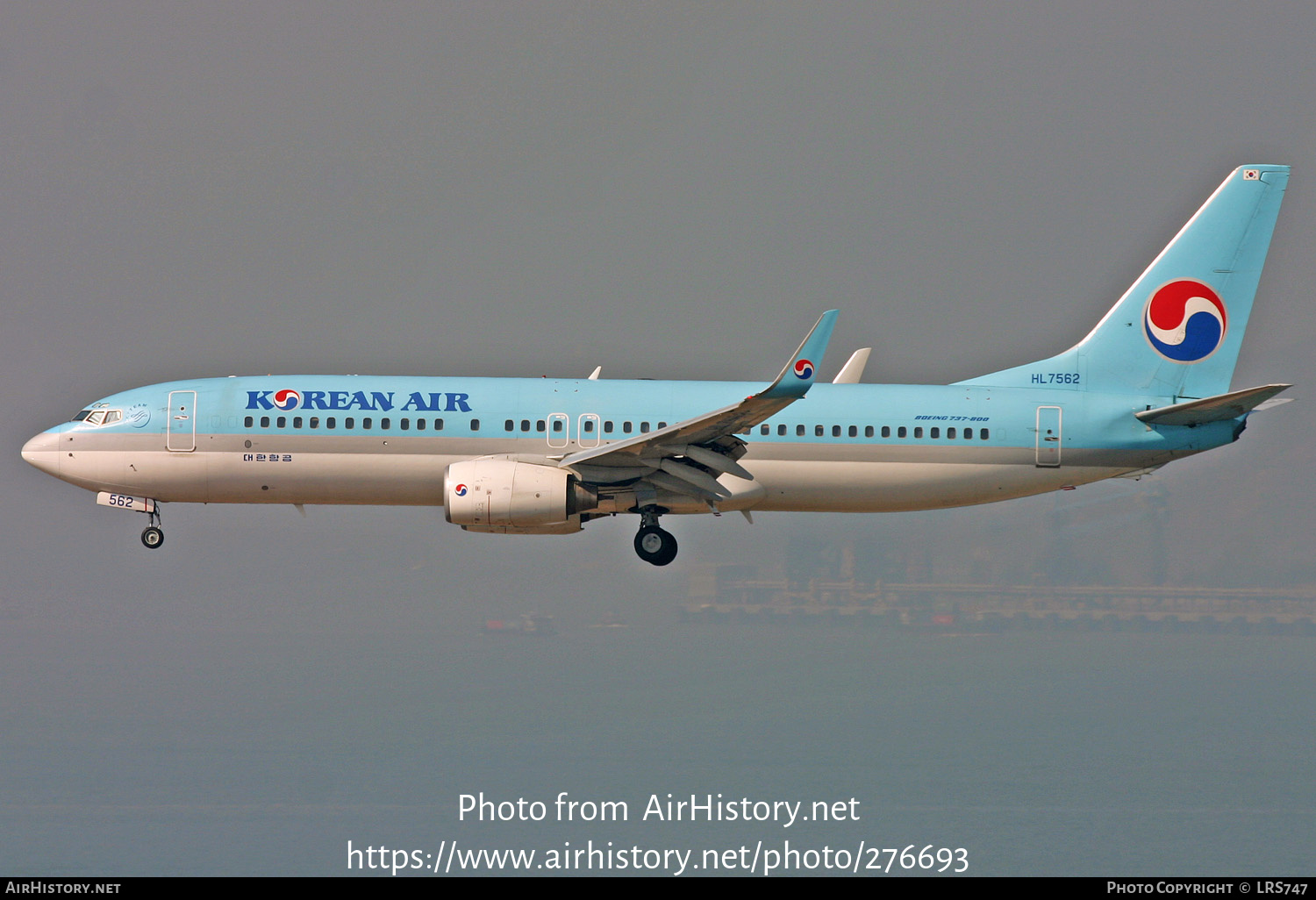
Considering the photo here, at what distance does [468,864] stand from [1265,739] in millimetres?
68373

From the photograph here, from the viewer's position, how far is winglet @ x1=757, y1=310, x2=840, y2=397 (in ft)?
90.7

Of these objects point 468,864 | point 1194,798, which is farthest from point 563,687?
point 1194,798

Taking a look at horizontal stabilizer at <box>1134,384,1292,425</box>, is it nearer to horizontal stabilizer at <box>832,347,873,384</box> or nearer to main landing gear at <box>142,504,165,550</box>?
horizontal stabilizer at <box>832,347,873,384</box>

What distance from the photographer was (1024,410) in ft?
108

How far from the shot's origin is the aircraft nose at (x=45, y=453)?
109ft

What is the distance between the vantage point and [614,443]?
31.2 meters

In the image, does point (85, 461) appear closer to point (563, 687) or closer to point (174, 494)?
point (174, 494)

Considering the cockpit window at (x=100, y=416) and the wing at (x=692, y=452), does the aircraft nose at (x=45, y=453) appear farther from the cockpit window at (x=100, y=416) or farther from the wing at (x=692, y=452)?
the wing at (x=692, y=452)

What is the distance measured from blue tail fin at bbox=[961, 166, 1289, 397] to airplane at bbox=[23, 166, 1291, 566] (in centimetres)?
59

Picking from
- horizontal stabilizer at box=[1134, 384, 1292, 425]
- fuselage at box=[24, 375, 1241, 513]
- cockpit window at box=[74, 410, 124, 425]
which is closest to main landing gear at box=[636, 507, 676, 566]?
fuselage at box=[24, 375, 1241, 513]

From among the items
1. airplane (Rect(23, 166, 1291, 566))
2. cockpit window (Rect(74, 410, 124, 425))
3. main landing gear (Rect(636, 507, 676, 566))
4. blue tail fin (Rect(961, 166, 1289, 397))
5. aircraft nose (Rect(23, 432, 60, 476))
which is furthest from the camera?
blue tail fin (Rect(961, 166, 1289, 397))

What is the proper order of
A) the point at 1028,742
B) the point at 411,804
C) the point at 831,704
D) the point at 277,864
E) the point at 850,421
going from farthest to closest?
the point at 831,704, the point at 1028,742, the point at 411,804, the point at 277,864, the point at 850,421

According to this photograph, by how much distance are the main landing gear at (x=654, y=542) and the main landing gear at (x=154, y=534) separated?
11.5m

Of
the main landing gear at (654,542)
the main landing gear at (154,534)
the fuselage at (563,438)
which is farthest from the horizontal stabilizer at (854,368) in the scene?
the main landing gear at (154,534)
